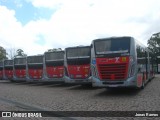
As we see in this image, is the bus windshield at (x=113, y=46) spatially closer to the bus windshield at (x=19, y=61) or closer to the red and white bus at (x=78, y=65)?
the red and white bus at (x=78, y=65)

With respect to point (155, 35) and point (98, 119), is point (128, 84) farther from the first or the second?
point (155, 35)

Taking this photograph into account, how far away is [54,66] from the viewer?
872 inches

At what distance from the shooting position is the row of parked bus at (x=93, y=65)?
46.5ft

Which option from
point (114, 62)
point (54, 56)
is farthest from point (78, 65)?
point (114, 62)

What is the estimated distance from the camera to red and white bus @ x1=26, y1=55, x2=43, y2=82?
2425 cm

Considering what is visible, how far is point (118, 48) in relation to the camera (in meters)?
14.4

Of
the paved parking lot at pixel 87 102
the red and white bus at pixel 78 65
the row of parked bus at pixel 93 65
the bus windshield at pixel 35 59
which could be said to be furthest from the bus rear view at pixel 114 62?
the bus windshield at pixel 35 59

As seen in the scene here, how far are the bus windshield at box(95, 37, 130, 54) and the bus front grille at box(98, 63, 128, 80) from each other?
2.30 feet

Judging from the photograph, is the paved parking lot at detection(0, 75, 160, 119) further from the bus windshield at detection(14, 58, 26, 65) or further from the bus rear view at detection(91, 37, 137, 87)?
the bus windshield at detection(14, 58, 26, 65)

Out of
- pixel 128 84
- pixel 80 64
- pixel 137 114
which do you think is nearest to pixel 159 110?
pixel 137 114

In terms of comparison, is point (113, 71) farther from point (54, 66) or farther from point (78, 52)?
point (54, 66)

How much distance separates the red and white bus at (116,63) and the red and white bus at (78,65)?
3764mm

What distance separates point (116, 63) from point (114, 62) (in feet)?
0.36

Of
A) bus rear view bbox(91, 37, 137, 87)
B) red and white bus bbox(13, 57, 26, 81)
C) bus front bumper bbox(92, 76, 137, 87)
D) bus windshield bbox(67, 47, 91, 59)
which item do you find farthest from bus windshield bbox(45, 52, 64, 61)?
bus front bumper bbox(92, 76, 137, 87)
